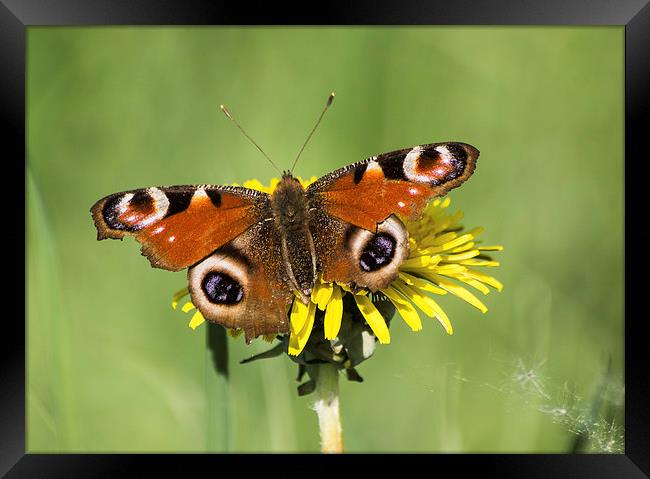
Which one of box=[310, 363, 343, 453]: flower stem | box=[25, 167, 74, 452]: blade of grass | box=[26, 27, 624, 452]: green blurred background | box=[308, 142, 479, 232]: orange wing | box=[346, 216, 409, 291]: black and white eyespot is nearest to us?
box=[346, 216, 409, 291]: black and white eyespot

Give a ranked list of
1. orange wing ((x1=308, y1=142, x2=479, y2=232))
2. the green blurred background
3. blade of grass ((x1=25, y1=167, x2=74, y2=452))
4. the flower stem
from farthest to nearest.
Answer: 1. the green blurred background
2. blade of grass ((x1=25, y1=167, x2=74, y2=452))
3. the flower stem
4. orange wing ((x1=308, y1=142, x2=479, y2=232))

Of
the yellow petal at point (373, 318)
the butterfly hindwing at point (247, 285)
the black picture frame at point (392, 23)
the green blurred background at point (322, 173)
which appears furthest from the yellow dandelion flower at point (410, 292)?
the green blurred background at point (322, 173)

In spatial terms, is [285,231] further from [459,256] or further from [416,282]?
[459,256]

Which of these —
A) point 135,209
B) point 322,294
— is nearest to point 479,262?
point 322,294

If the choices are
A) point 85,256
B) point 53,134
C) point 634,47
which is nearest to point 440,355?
point 634,47

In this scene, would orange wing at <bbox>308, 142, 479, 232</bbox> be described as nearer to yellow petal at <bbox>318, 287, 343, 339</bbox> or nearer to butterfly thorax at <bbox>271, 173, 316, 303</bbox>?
butterfly thorax at <bbox>271, 173, 316, 303</bbox>

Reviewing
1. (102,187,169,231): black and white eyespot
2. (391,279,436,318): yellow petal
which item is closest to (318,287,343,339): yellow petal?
(391,279,436,318): yellow petal

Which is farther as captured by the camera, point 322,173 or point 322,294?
point 322,173
